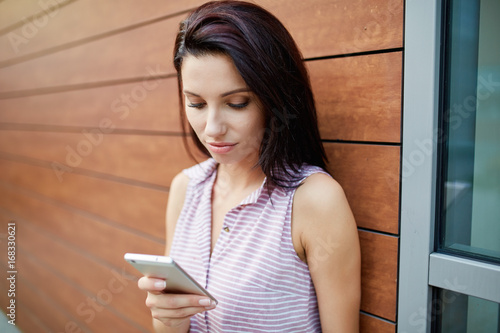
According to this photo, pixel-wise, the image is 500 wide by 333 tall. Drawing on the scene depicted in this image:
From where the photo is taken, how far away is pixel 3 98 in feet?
10.4

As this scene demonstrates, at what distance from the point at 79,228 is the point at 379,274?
1944mm

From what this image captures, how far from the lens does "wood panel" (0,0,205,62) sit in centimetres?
173

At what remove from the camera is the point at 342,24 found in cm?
104

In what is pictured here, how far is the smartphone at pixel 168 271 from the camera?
2.55 ft

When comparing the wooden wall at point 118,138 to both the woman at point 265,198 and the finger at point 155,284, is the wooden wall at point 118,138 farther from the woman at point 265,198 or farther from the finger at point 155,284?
the finger at point 155,284

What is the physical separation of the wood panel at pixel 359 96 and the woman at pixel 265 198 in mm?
100

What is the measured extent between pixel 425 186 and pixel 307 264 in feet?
1.10

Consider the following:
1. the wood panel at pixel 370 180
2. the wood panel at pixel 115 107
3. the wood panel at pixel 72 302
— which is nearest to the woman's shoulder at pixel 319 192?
the wood panel at pixel 370 180

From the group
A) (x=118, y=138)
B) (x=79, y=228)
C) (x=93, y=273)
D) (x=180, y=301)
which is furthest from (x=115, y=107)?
(x=180, y=301)

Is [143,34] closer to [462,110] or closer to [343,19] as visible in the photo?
[343,19]

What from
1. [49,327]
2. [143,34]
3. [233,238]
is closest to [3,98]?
[49,327]

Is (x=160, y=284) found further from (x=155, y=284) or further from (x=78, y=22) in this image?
(x=78, y=22)

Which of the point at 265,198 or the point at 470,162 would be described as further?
the point at 265,198

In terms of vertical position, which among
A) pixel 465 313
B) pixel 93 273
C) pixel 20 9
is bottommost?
pixel 93 273
